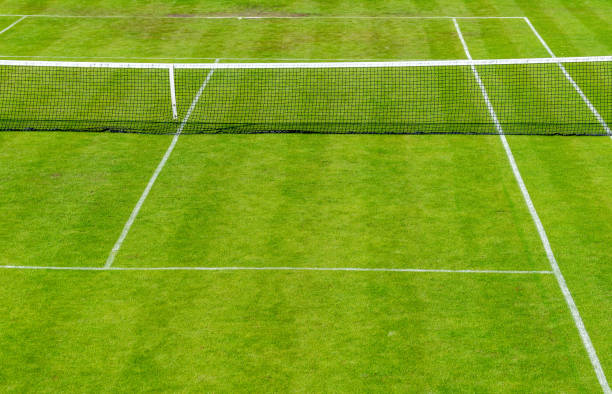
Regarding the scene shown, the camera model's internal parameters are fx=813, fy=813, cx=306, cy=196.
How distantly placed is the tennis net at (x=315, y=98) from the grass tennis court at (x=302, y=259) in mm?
265

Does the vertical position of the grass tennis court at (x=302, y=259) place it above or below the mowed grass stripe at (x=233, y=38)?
above

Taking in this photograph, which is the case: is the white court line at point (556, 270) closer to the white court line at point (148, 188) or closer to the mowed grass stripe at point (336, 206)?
the mowed grass stripe at point (336, 206)

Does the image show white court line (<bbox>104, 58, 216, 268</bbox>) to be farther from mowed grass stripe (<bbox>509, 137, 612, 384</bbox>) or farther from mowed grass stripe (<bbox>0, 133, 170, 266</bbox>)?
mowed grass stripe (<bbox>509, 137, 612, 384</bbox>)

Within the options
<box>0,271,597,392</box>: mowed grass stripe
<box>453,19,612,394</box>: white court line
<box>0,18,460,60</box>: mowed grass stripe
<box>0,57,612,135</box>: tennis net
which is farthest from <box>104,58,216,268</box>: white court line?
<box>453,19,612,394</box>: white court line

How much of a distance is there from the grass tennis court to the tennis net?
0.87ft

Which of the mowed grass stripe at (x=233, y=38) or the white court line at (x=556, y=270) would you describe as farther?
the mowed grass stripe at (x=233, y=38)

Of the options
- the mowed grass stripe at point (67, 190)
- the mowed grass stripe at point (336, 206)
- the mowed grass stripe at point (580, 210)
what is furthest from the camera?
the mowed grass stripe at point (67, 190)

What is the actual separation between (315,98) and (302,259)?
9.74 metres

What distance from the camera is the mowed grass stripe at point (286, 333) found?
40.3ft

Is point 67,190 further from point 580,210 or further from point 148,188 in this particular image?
point 580,210

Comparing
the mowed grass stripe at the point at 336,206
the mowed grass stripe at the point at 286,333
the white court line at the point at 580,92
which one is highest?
the mowed grass stripe at the point at 286,333

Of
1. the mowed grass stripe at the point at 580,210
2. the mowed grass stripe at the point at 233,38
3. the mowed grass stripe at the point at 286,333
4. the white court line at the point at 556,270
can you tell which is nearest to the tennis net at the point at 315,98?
the white court line at the point at 556,270

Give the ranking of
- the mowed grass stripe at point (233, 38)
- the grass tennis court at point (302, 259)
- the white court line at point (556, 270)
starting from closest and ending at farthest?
the white court line at point (556, 270) < the grass tennis court at point (302, 259) < the mowed grass stripe at point (233, 38)

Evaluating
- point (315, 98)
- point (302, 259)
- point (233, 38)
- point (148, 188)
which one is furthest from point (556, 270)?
point (233, 38)
